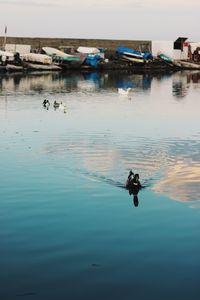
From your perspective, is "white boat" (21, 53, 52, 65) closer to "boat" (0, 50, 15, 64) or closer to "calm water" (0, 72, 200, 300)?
"boat" (0, 50, 15, 64)

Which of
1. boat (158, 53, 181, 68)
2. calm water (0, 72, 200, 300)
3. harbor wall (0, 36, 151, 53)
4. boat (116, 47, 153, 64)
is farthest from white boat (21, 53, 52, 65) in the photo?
calm water (0, 72, 200, 300)

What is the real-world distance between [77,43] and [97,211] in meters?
127

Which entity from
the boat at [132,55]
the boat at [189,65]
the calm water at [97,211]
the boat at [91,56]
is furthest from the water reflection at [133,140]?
the boat at [189,65]

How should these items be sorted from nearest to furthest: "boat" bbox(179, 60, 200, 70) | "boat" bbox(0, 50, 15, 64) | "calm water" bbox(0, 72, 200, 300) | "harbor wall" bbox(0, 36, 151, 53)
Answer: "calm water" bbox(0, 72, 200, 300) < "boat" bbox(0, 50, 15, 64) < "harbor wall" bbox(0, 36, 151, 53) < "boat" bbox(179, 60, 200, 70)

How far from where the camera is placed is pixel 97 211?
843 inches

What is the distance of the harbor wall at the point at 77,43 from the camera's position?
13612 cm

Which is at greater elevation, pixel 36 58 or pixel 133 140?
pixel 36 58

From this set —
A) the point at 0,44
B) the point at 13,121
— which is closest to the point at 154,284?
the point at 13,121

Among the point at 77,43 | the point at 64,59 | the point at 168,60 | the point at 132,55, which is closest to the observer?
the point at 64,59

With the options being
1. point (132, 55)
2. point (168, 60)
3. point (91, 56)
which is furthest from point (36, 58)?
point (168, 60)

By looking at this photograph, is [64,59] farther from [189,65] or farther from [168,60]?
[189,65]

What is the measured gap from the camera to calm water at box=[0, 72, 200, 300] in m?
15.1

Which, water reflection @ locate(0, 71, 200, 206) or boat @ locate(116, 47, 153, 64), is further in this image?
boat @ locate(116, 47, 153, 64)

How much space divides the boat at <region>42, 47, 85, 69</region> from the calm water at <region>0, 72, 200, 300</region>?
264ft
